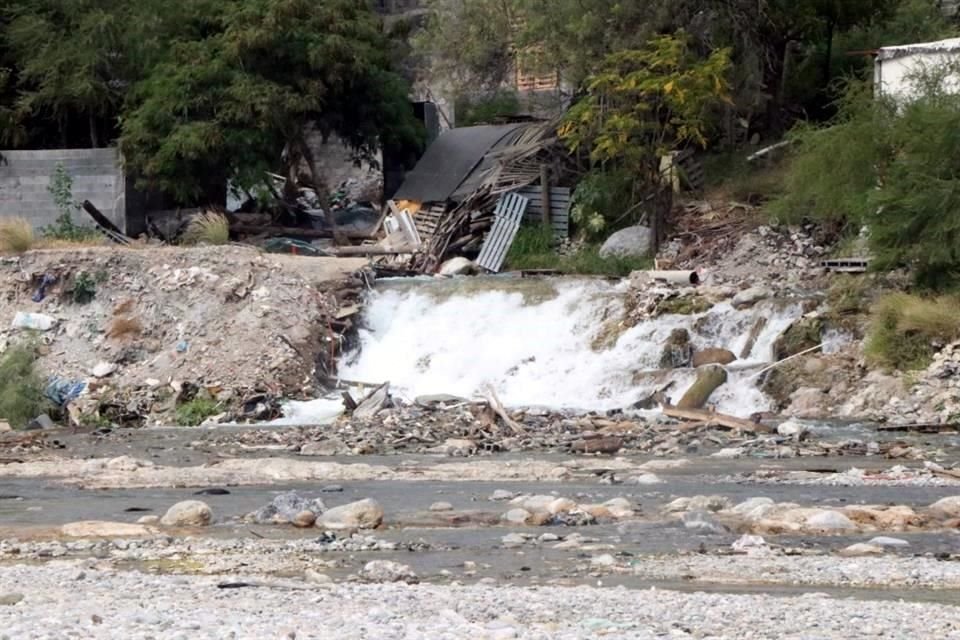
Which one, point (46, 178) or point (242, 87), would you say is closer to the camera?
point (242, 87)

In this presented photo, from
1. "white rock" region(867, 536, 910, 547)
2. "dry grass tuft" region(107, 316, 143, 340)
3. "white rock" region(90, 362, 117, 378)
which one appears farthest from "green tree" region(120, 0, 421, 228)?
"white rock" region(867, 536, 910, 547)

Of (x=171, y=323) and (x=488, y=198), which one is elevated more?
(x=488, y=198)

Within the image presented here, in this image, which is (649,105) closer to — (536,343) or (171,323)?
(536,343)

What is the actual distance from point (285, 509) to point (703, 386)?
31.8 feet

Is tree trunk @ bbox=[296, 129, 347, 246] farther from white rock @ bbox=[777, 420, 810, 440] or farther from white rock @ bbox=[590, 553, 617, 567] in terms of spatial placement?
white rock @ bbox=[590, 553, 617, 567]

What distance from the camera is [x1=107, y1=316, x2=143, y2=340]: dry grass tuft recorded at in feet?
89.5

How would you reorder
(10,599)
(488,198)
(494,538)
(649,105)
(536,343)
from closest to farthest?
(10,599) < (494,538) < (536,343) < (649,105) < (488,198)

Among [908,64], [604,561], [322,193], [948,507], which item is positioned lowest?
[948,507]

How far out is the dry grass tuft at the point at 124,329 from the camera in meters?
27.3

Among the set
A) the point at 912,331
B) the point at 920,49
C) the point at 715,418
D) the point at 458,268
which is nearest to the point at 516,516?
the point at 715,418

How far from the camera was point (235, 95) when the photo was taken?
1280 inches

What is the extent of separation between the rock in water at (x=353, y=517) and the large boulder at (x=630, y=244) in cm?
1682

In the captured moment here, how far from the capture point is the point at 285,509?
14.6 m

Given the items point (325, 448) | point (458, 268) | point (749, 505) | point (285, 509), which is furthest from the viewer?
point (458, 268)
